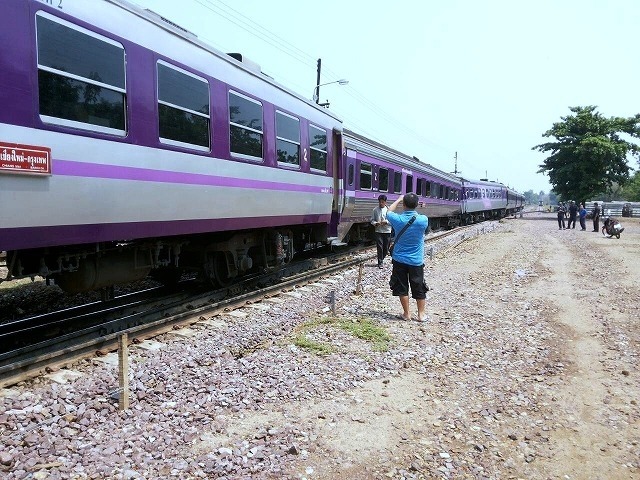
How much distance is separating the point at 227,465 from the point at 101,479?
28.6 inches

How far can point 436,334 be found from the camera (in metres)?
6.31

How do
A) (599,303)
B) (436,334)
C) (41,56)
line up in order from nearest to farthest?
1. (41,56)
2. (436,334)
3. (599,303)

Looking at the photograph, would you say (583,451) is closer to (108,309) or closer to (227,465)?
(227,465)

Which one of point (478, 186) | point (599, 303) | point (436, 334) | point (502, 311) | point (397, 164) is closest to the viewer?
point (436, 334)

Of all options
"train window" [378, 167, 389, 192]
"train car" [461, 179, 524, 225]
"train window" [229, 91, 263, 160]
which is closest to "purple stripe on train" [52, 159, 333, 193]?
"train window" [229, 91, 263, 160]

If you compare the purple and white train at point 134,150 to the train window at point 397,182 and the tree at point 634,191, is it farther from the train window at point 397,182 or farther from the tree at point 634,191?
the tree at point 634,191

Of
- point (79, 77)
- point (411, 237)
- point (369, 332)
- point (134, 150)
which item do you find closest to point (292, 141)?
point (411, 237)

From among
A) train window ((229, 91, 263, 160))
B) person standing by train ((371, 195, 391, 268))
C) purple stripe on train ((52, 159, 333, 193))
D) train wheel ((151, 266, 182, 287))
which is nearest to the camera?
purple stripe on train ((52, 159, 333, 193))

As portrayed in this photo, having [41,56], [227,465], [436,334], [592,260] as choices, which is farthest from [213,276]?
[592,260]

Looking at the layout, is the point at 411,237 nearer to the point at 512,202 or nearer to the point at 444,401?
the point at 444,401

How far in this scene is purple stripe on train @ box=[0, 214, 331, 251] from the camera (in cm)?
412

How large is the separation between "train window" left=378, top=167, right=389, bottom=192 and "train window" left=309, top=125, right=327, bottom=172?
18.0 feet

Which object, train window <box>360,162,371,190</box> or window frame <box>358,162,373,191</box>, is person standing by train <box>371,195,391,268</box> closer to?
window frame <box>358,162,373,191</box>

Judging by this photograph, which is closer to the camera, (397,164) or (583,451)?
(583,451)
